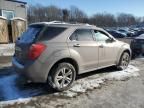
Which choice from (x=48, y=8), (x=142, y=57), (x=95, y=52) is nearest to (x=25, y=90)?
(x=95, y=52)

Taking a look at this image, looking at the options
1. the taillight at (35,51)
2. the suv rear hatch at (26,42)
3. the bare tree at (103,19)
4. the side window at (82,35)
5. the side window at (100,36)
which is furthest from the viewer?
the bare tree at (103,19)

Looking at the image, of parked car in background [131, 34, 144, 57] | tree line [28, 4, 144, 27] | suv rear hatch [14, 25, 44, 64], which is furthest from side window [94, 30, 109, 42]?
tree line [28, 4, 144, 27]

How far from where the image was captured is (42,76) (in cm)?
487

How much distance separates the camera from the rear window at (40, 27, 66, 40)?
4.98 m

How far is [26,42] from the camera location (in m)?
5.03

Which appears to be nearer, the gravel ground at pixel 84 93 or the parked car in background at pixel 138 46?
the gravel ground at pixel 84 93

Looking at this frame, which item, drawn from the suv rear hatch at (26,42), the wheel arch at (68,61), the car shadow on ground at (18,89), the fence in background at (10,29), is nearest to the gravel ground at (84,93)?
the car shadow on ground at (18,89)

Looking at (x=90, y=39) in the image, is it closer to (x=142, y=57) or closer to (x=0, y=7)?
(x=142, y=57)

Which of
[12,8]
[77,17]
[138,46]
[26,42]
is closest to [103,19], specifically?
[77,17]

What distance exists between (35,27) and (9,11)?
48.3ft

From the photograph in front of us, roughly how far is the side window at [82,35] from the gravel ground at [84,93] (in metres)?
1.28

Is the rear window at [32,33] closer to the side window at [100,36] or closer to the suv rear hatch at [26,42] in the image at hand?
the suv rear hatch at [26,42]

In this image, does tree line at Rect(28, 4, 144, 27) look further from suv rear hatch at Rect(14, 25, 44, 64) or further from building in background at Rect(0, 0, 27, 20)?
suv rear hatch at Rect(14, 25, 44, 64)

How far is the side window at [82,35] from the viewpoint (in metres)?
5.58
